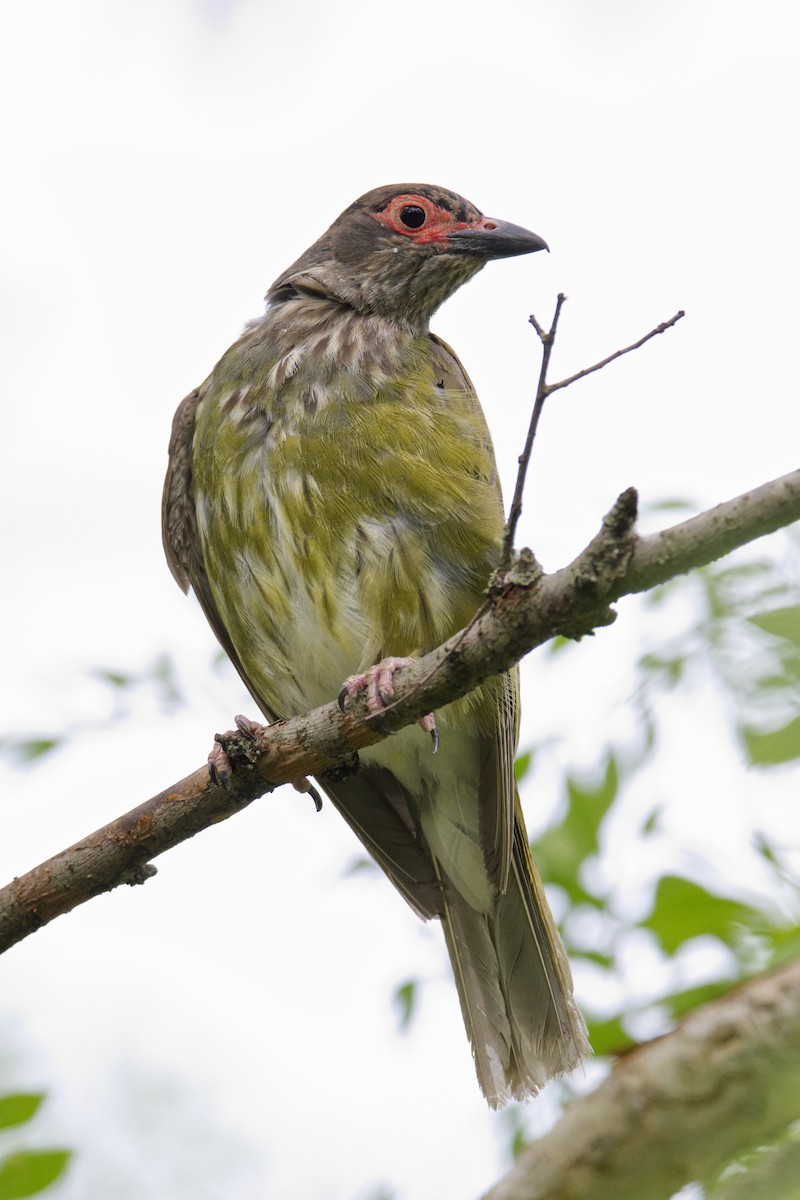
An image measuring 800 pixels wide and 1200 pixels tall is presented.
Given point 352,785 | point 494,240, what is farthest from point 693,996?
point 494,240

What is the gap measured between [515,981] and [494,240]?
2.72 m

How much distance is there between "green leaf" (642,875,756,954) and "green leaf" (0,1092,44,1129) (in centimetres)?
129

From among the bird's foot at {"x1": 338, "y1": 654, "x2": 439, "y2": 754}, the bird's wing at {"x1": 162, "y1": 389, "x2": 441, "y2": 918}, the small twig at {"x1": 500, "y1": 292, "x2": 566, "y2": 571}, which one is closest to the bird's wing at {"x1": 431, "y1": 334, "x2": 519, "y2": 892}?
the bird's wing at {"x1": 162, "y1": 389, "x2": 441, "y2": 918}

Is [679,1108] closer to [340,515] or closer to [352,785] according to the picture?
[340,515]

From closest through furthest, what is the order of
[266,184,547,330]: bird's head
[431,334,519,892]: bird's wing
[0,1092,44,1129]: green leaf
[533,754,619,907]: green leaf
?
[0,1092,44,1129]: green leaf
[533,754,619,907]: green leaf
[431,334,519,892]: bird's wing
[266,184,547,330]: bird's head

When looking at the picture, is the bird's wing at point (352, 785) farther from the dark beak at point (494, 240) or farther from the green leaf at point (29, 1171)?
the green leaf at point (29, 1171)

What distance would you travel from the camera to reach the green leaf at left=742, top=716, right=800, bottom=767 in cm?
198

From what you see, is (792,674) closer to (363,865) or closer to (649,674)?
Result: (649,674)

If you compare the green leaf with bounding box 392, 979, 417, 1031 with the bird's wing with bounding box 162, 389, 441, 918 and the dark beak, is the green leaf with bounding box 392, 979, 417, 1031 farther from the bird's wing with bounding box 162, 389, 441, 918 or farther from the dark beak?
the dark beak

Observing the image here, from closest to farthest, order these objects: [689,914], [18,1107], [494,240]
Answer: [689,914]
[18,1107]
[494,240]

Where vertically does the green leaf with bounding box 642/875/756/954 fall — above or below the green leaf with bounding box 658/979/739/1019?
above

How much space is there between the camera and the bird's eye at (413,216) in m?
5.42

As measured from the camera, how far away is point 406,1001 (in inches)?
152

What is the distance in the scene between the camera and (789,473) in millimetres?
2469
